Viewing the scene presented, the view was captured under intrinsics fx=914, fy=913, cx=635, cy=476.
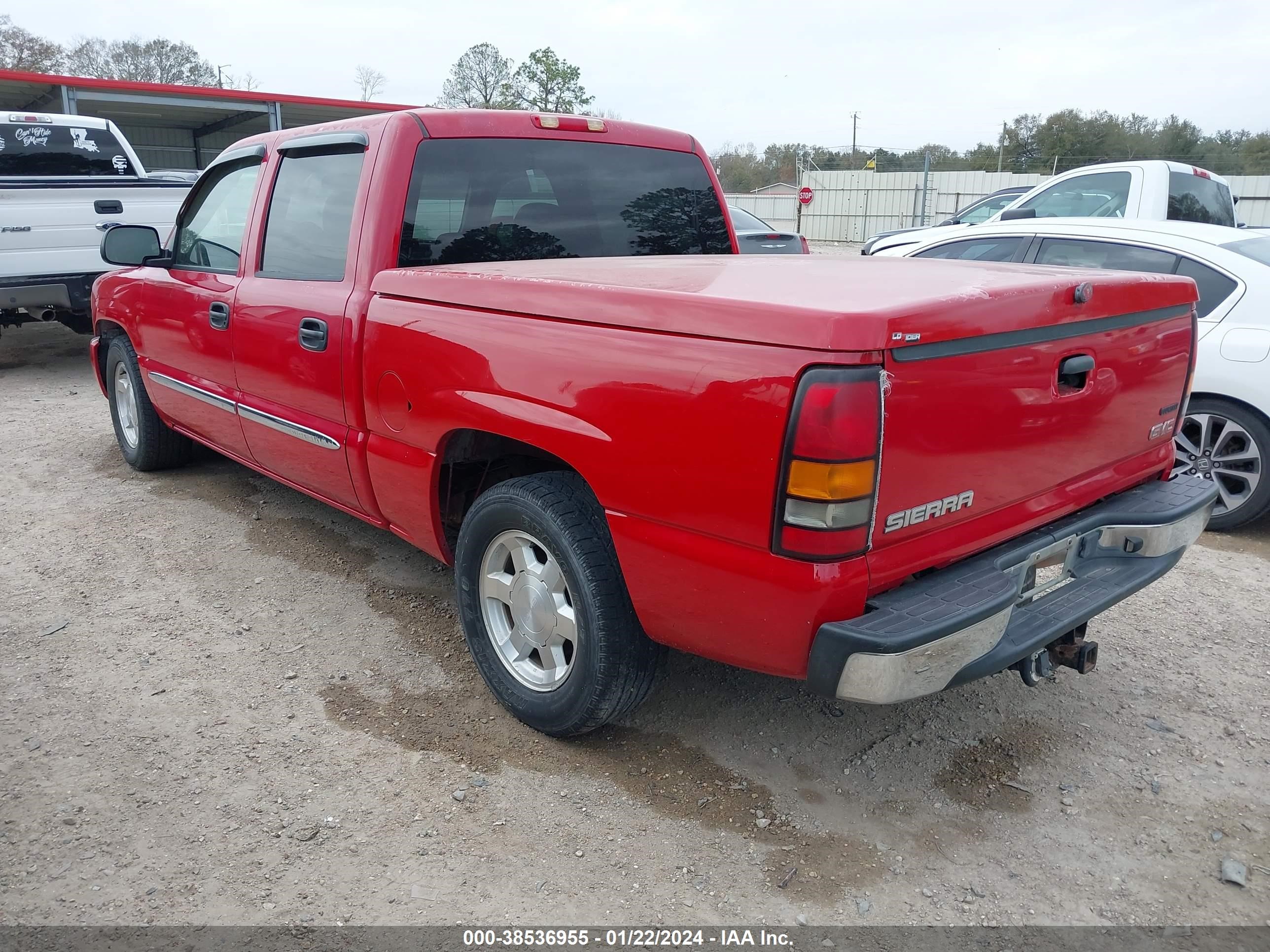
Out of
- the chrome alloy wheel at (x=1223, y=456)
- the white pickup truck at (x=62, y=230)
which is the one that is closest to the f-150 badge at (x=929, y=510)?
the chrome alloy wheel at (x=1223, y=456)

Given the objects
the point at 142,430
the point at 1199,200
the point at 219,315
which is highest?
the point at 1199,200

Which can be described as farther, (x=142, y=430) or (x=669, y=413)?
(x=142, y=430)

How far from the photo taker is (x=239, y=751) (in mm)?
2879

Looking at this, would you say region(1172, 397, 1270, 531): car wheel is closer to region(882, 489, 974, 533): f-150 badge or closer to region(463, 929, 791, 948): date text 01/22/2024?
region(882, 489, 974, 533): f-150 badge

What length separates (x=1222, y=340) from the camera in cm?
464

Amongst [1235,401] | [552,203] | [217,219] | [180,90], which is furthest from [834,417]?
[180,90]

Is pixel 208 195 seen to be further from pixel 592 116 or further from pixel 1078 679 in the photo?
pixel 1078 679

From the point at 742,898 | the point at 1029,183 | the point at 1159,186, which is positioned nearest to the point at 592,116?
the point at 742,898

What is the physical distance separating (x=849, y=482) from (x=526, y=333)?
3.43ft

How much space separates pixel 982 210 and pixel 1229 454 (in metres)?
9.45

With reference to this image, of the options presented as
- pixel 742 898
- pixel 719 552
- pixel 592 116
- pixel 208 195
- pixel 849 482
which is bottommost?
pixel 742 898

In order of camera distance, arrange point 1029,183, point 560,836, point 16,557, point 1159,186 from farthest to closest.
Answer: point 1029,183, point 1159,186, point 16,557, point 560,836

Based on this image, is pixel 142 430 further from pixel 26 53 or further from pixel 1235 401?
pixel 26 53

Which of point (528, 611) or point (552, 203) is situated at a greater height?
point (552, 203)
